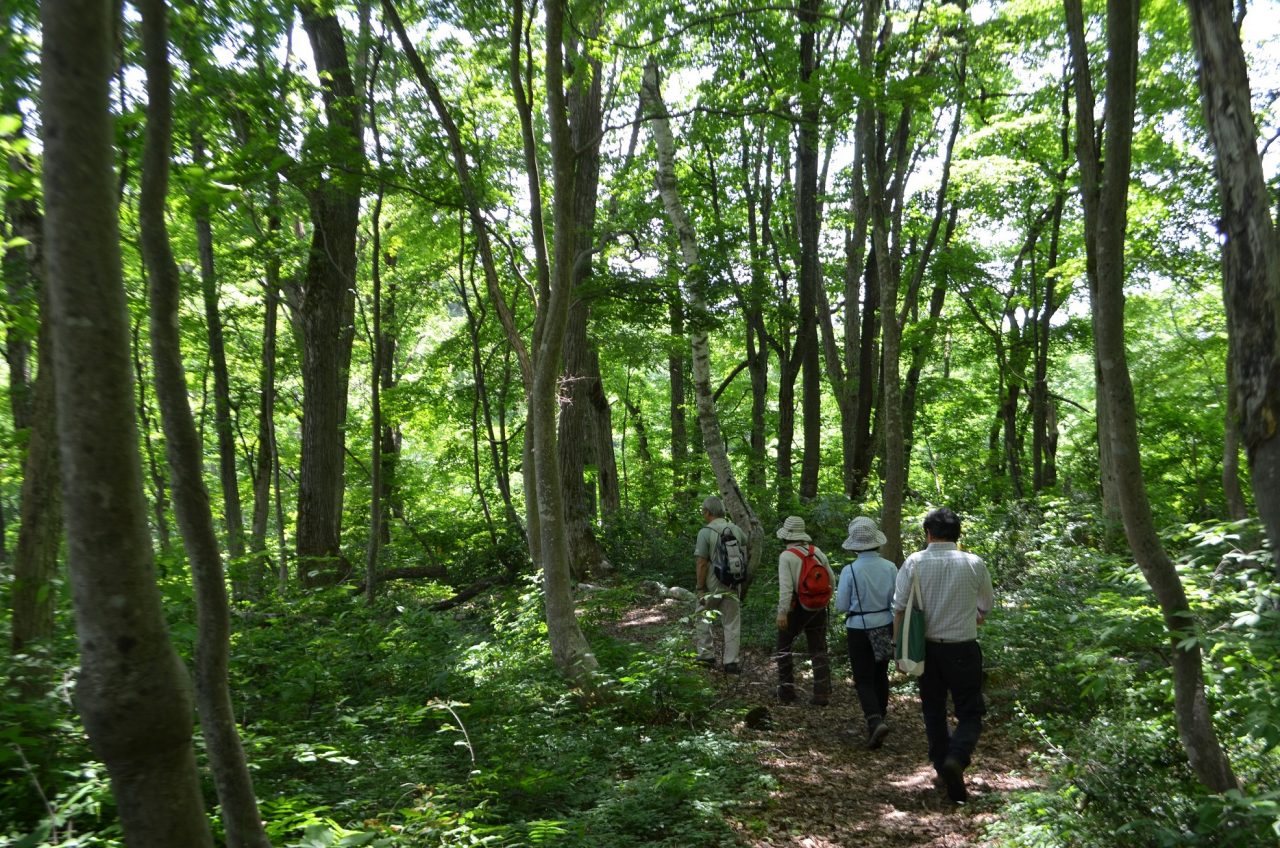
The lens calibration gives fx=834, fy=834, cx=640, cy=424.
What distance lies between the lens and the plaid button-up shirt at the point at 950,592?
5.59m

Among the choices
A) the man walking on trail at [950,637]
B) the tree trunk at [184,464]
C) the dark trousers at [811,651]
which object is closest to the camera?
the tree trunk at [184,464]

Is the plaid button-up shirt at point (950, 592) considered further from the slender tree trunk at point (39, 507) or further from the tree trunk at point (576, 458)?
the tree trunk at point (576, 458)

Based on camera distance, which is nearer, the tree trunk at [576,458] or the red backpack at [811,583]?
the red backpack at [811,583]

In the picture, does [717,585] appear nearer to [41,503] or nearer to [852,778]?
[852,778]

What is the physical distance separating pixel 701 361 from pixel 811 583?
208 inches

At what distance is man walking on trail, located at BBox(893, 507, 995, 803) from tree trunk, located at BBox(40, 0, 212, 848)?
4.61 meters

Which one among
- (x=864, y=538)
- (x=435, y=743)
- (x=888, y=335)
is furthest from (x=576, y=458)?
(x=435, y=743)

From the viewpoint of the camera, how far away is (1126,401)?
4043 millimetres

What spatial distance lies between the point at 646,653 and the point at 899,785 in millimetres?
2402

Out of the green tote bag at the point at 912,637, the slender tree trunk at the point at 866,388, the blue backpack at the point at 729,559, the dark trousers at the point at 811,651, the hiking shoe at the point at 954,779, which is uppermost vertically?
the slender tree trunk at the point at 866,388

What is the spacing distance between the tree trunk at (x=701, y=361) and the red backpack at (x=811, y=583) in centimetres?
228

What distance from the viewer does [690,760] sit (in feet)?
19.0

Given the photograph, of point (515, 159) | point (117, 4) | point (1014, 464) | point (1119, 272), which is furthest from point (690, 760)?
point (1014, 464)

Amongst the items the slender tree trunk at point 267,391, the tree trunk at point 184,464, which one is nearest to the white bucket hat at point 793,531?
the slender tree trunk at point 267,391
